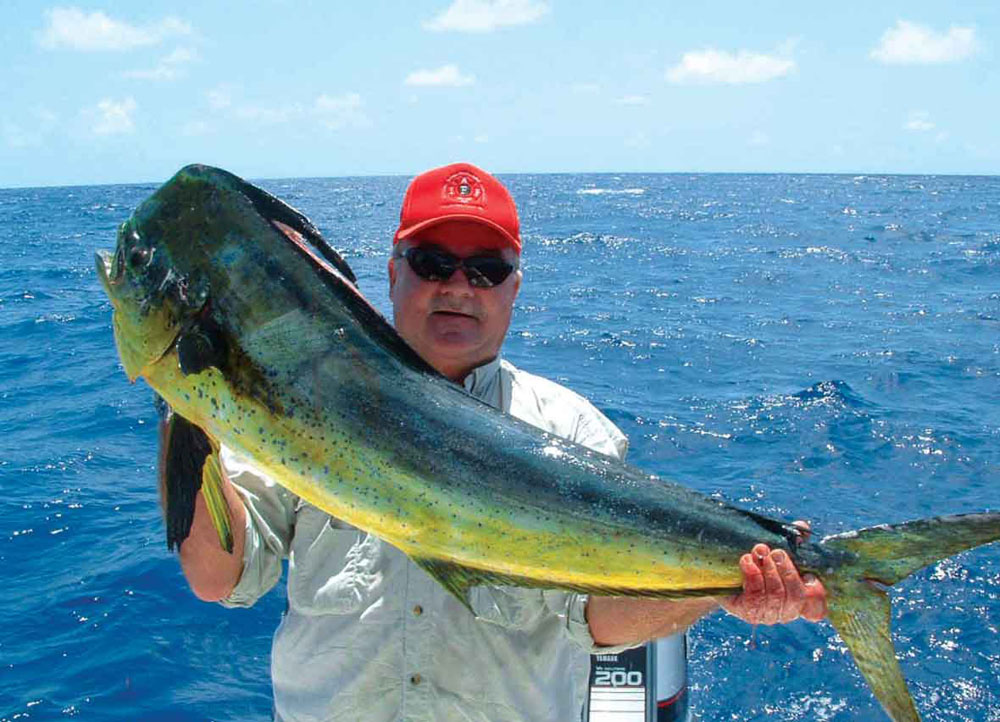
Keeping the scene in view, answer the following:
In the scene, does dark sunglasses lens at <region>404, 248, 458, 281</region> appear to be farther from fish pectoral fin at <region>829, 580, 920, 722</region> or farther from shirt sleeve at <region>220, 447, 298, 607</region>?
fish pectoral fin at <region>829, 580, 920, 722</region>

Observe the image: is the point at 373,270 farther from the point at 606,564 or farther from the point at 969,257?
the point at 606,564

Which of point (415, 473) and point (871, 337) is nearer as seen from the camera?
point (415, 473)

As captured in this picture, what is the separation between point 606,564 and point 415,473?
0.53m

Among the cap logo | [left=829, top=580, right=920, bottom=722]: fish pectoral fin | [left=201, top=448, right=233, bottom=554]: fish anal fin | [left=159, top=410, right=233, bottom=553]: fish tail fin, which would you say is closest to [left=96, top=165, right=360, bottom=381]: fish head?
[left=159, top=410, right=233, bottom=553]: fish tail fin

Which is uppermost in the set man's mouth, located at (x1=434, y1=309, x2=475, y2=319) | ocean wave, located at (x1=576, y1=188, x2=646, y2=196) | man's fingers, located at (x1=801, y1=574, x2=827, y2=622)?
ocean wave, located at (x1=576, y1=188, x2=646, y2=196)

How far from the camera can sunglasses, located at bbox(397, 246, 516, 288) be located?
2.88m

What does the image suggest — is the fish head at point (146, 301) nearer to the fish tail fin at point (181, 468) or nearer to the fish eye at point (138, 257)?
the fish eye at point (138, 257)

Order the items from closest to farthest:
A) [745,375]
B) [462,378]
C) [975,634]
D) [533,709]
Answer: [533,709]
[462,378]
[975,634]
[745,375]

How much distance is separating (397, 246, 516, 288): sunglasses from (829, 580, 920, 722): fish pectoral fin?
1.40 meters

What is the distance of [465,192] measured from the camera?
2.93 metres

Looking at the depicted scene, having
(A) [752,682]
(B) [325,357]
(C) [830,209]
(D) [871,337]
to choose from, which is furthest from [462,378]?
(C) [830,209]

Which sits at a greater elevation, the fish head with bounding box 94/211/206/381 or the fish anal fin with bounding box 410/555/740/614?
the fish head with bounding box 94/211/206/381

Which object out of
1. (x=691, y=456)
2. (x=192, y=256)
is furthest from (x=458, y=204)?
(x=691, y=456)

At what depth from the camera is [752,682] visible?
19.6 ft
